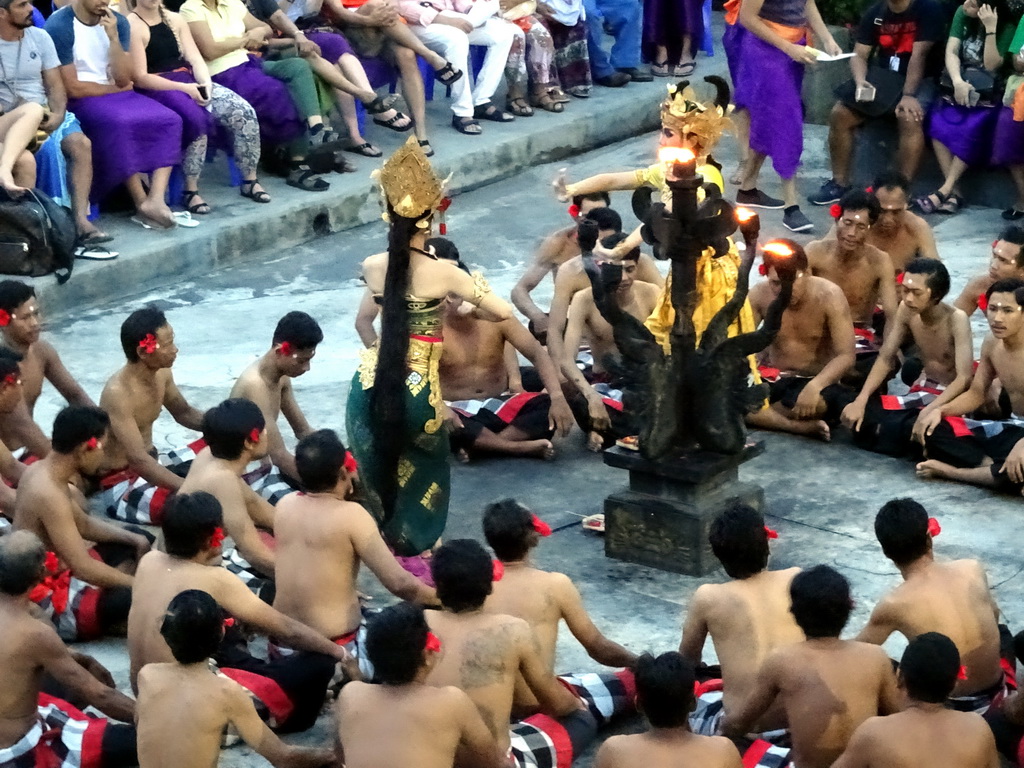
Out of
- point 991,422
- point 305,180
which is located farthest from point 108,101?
point 991,422

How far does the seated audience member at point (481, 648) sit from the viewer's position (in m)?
4.75

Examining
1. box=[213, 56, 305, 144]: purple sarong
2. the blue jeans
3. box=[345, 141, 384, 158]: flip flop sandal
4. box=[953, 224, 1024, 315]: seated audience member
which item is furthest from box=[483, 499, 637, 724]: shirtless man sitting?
the blue jeans

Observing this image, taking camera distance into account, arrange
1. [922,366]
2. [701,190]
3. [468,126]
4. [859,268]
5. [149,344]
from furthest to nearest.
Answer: [468,126]
[859,268]
[922,366]
[701,190]
[149,344]

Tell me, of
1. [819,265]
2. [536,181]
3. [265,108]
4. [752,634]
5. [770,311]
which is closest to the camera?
[752,634]

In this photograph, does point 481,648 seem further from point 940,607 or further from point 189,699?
point 940,607

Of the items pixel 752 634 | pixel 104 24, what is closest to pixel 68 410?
pixel 752 634

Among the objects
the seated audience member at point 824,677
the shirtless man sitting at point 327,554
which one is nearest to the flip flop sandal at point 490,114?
the shirtless man sitting at point 327,554

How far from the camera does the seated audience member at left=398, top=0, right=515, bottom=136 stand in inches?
460

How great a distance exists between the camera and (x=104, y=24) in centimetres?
957

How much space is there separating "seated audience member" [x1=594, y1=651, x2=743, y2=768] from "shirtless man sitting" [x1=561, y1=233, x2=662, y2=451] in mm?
2926

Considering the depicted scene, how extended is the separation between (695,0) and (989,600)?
9.01 metres

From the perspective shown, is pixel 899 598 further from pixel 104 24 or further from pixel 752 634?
pixel 104 24

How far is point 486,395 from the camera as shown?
7.59 meters

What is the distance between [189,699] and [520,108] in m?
8.42
